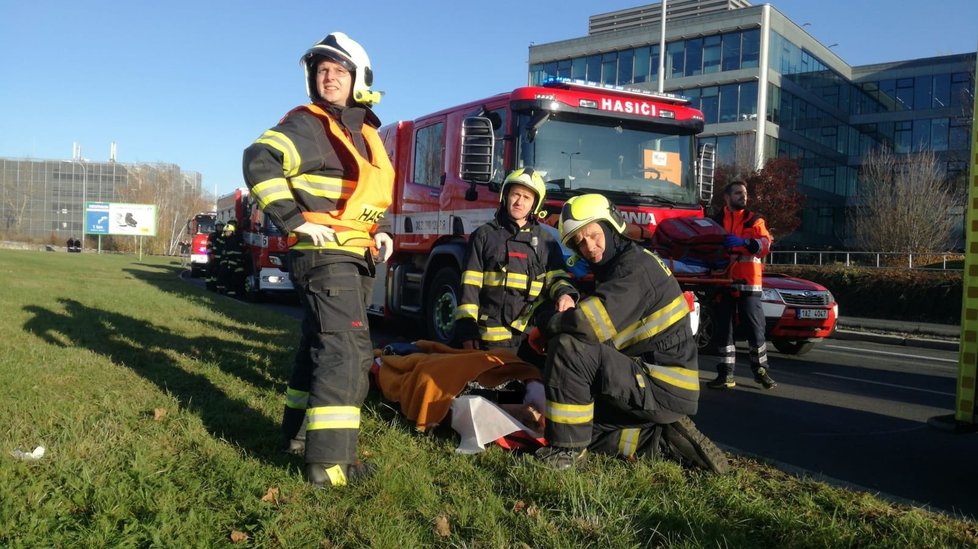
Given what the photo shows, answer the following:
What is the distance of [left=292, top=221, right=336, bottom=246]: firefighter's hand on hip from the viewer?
11.4 ft

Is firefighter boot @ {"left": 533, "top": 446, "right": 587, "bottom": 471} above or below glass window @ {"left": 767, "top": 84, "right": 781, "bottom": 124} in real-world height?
below

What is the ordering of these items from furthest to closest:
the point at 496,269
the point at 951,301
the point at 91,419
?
the point at 951,301
the point at 496,269
the point at 91,419

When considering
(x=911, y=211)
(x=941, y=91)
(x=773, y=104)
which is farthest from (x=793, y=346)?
(x=941, y=91)

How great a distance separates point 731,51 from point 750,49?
1118mm

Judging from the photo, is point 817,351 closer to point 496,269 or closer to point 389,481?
point 496,269

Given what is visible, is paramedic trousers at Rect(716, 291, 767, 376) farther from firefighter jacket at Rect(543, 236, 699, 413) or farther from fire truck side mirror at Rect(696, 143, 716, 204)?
firefighter jacket at Rect(543, 236, 699, 413)

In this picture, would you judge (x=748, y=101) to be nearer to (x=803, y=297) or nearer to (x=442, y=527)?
(x=803, y=297)

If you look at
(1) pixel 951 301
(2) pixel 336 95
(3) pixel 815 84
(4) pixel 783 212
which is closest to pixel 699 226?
(2) pixel 336 95

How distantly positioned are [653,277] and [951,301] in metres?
15.2

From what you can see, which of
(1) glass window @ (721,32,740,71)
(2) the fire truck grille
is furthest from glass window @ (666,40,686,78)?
(2) the fire truck grille

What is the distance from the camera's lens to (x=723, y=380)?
7098 mm

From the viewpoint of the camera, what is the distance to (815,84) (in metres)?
47.4

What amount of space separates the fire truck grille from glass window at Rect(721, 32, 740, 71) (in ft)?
116

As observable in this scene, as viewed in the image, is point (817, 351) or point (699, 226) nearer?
point (699, 226)
